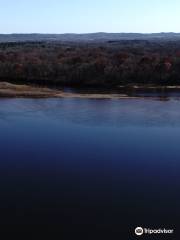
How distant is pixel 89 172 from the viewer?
32.7 feet

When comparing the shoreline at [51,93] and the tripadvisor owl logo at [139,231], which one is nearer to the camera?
the tripadvisor owl logo at [139,231]

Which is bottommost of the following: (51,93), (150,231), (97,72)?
(150,231)

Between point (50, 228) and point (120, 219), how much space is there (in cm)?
111

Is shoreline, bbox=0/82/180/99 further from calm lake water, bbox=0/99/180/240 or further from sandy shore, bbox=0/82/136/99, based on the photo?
calm lake water, bbox=0/99/180/240

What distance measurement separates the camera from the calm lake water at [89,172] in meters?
7.68

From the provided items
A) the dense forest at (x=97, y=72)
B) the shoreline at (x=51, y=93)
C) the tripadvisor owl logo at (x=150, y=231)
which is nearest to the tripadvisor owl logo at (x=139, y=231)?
the tripadvisor owl logo at (x=150, y=231)

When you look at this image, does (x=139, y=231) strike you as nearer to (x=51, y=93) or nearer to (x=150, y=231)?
(x=150, y=231)

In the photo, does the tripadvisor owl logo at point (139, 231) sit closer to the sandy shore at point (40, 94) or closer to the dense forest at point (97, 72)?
the sandy shore at point (40, 94)

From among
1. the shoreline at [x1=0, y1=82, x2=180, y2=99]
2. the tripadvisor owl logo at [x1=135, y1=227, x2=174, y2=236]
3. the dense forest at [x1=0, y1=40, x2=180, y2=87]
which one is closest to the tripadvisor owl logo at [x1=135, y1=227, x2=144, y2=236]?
the tripadvisor owl logo at [x1=135, y1=227, x2=174, y2=236]

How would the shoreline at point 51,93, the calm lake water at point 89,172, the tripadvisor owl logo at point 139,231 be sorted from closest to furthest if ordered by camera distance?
the tripadvisor owl logo at point 139,231 → the calm lake water at point 89,172 → the shoreline at point 51,93

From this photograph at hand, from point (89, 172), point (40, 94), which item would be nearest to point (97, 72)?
point (40, 94)

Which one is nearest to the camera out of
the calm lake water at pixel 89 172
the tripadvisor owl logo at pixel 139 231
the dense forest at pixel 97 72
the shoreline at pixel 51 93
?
the tripadvisor owl logo at pixel 139 231

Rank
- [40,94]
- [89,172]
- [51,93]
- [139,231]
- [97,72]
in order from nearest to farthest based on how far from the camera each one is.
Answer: [139,231], [89,172], [40,94], [51,93], [97,72]

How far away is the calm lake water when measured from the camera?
7.68 m
